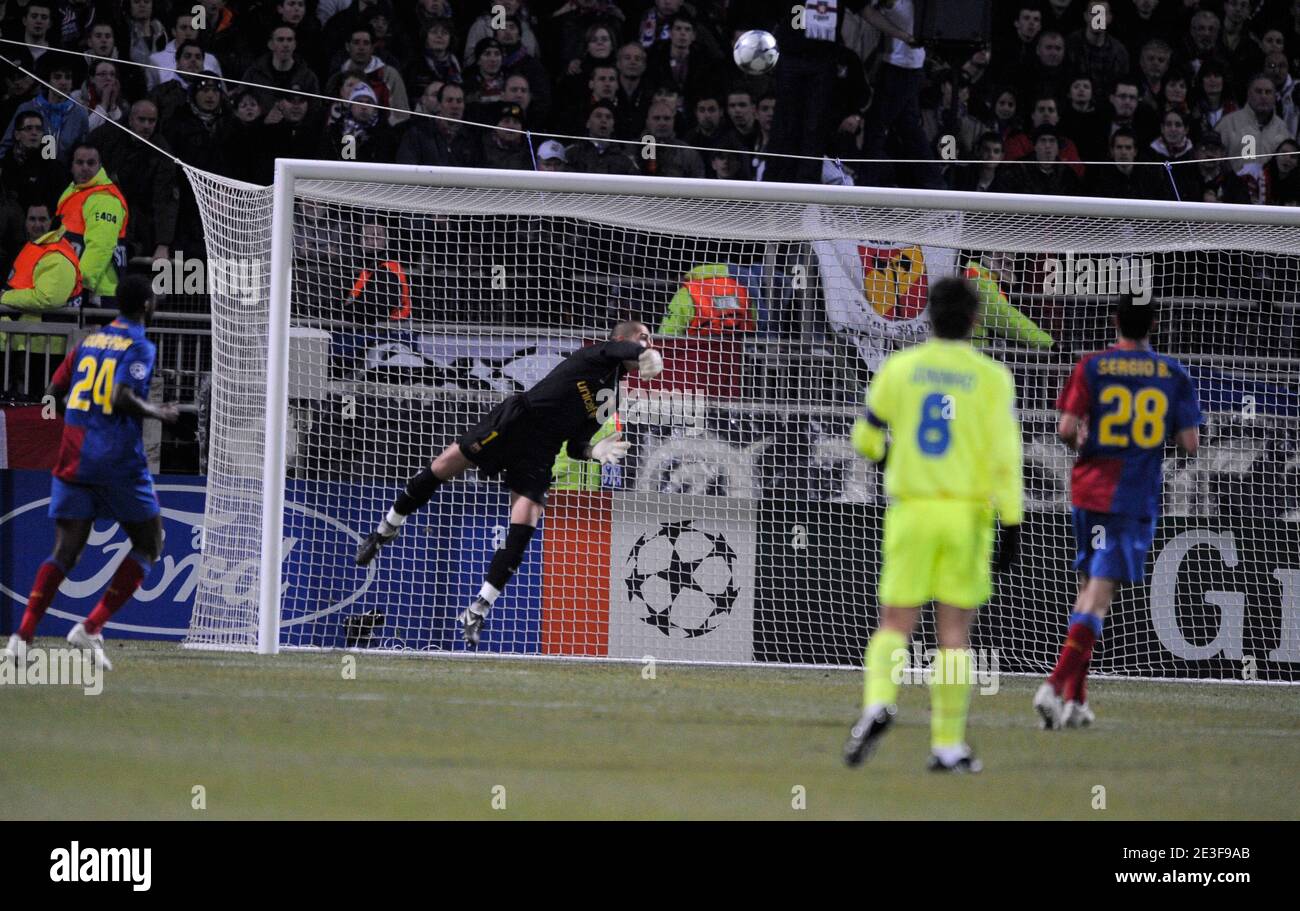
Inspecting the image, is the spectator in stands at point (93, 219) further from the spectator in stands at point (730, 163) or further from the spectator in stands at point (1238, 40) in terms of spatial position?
the spectator in stands at point (1238, 40)

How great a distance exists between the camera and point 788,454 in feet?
38.3

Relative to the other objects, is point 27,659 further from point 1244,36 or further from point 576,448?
point 1244,36

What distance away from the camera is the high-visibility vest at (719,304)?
463 inches

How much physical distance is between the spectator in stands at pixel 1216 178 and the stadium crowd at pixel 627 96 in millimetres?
20

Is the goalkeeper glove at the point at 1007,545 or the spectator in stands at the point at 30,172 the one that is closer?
the goalkeeper glove at the point at 1007,545

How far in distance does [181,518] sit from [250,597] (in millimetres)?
1181

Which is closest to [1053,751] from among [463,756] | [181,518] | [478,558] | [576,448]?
[463,756]

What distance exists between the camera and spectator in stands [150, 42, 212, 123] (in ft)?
42.1

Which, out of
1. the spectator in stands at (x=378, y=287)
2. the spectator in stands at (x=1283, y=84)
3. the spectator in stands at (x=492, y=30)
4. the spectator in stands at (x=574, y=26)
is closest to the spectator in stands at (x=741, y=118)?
the spectator in stands at (x=574, y=26)

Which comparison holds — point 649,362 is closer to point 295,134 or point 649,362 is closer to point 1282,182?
point 295,134

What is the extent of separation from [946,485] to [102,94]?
28.5ft

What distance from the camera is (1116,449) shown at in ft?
27.1

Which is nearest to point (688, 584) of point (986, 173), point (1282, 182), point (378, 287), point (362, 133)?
point (378, 287)

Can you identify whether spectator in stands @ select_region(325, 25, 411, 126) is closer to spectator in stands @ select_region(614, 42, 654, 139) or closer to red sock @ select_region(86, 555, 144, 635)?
spectator in stands @ select_region(614, 42, 654, 139)
